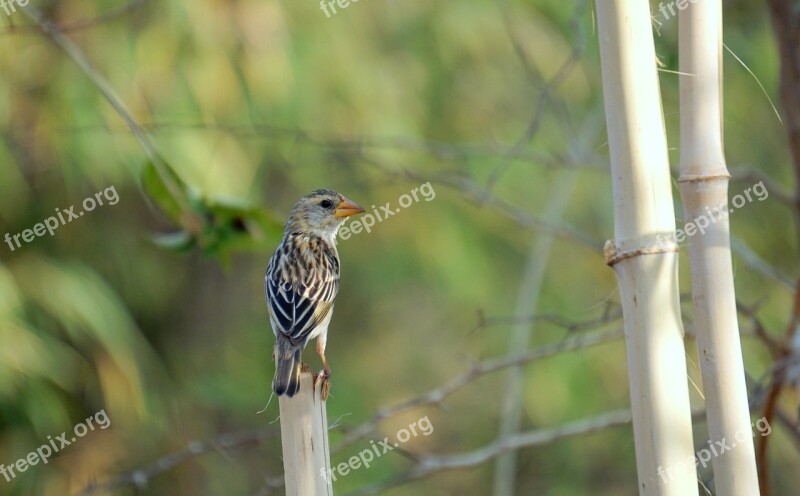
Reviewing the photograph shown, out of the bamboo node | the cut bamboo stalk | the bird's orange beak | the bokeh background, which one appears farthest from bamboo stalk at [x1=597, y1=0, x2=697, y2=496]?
the bokeh background

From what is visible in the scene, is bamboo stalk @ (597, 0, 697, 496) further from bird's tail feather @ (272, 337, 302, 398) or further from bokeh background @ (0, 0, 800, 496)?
bokeh background @ (0, 0, 800, 496)

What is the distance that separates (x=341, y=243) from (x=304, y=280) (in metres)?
4.22

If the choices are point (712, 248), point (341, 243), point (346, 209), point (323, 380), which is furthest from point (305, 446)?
point (341, 243)

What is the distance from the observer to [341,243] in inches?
293

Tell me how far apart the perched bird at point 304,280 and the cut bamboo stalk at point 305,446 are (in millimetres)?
282

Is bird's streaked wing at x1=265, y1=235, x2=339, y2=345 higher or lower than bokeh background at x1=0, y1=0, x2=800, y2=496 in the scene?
lower

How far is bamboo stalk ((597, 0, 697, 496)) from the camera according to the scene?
63.6 inches

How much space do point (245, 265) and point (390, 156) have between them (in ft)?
6.10

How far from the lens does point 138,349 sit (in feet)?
22.6

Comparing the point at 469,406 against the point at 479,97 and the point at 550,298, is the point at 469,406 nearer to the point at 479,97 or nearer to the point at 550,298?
the point at 550,298

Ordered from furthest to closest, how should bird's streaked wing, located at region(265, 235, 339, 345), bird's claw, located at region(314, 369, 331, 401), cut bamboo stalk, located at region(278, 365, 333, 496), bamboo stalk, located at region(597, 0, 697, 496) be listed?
bird's streaked wing, located at region(265, 235, 339, 345)
bird's claw, located at region(314, 369, 331, 401)
cut bamboo stalk, located at region(278, 365, 333, 496)
bamboo stalk, located at region(597, 0, 697, 496)

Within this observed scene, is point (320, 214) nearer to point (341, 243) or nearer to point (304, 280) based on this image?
point (304, 280)

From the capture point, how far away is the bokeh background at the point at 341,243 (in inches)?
239

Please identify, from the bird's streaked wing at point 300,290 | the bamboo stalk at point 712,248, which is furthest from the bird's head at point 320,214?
the bamboo stalk at point 712,248
